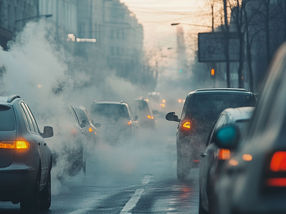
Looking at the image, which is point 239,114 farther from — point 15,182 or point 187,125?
point 187,125

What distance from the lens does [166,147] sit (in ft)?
107

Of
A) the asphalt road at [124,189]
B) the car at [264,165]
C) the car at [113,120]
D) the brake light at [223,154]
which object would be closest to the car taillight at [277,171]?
the car at [264,165]

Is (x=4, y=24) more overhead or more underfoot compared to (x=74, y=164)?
more overhead

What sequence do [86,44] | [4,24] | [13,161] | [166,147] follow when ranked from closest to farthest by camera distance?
[13,161]
[166,147]
[4,24]
[86,44]

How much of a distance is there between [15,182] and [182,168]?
6.48 m

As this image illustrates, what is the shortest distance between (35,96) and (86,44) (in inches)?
3794

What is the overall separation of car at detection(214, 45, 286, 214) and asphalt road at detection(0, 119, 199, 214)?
710cm

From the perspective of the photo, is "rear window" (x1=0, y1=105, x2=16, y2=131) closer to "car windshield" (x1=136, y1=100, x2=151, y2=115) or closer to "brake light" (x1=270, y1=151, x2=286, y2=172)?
"brake light" (x1=270, y1=151, x2=286, y2=172)

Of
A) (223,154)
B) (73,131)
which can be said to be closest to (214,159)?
(223,154)

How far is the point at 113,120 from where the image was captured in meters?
27.4

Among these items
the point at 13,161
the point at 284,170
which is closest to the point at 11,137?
the point at 13,161

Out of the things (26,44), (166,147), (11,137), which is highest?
(26,44)

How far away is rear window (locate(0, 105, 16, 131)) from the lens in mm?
10594

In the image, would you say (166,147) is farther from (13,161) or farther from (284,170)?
(284,170)
